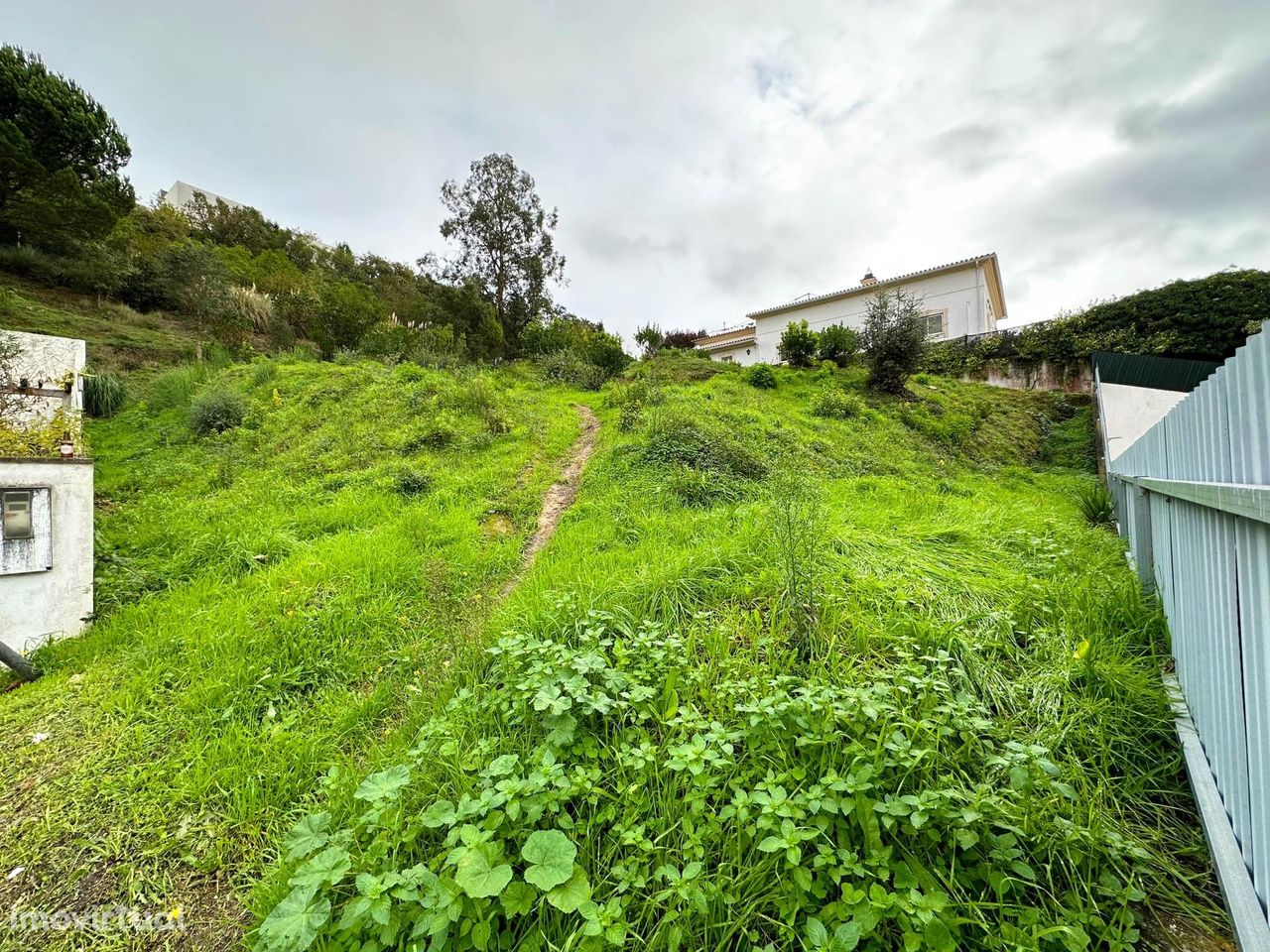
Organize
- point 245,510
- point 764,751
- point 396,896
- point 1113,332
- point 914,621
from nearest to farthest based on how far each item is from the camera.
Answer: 1. point 396,896
2. point 764,751
3. point 914,621
4. point 245,510
5. point 1113,332

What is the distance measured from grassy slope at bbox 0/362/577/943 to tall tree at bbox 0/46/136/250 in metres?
11.8

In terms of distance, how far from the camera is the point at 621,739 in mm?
2059

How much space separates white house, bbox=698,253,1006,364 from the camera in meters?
18.7

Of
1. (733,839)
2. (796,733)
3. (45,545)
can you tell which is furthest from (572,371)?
(733,839)

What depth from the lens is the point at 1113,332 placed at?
13656 mm

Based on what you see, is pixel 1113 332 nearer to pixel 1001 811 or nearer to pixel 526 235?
pixel 1001 811

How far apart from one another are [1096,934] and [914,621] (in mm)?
1363

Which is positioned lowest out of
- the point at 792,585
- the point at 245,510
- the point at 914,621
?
the point at 914,621

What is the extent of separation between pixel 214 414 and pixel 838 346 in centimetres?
1641

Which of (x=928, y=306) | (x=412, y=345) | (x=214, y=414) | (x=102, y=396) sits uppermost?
(x=928, y=306)

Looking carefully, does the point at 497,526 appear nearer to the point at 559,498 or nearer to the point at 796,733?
the point at 559,498

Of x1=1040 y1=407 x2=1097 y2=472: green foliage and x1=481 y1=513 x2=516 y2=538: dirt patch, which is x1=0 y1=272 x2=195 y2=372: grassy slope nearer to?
x1=481 y1=513 x2=516 y2=538: dirt patch

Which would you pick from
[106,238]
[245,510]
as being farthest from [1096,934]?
[106,238]

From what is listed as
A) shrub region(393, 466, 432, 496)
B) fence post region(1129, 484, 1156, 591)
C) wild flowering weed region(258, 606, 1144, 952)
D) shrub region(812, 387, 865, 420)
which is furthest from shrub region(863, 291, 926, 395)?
wild flowering weed region(258, 606, 1144, 952)
